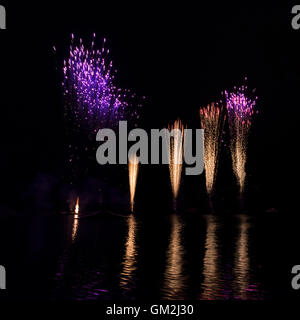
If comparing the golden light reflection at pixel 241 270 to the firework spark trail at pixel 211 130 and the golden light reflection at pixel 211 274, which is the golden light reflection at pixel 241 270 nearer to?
the golden light reflection at pixel 211 274

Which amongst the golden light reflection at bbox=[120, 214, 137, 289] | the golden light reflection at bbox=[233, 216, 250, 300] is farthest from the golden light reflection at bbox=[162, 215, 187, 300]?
the golden light reflection at bbox=[233, 216, 250, 300]

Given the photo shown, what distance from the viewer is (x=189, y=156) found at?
4641 cm

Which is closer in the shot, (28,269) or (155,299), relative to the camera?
(155,299)

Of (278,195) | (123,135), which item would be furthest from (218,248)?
(278,195)

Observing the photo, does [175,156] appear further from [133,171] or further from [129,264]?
[129,264]

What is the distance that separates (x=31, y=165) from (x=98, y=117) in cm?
1399

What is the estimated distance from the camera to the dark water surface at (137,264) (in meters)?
11.2

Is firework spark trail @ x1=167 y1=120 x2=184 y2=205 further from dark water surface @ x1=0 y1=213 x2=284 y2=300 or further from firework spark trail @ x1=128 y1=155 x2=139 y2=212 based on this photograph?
dark water surface @ x1=0 y1=213 x2=284 y2=300

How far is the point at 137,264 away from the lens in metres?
14.8

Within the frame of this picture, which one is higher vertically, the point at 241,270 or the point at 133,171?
the point at 133,171

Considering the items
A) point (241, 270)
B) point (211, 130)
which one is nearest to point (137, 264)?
point (241, 270)

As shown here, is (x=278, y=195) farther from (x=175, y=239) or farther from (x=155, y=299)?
(x=155, y=299)

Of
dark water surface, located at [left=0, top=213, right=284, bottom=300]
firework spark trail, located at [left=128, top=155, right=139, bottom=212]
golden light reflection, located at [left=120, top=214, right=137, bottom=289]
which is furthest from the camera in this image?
firework spark trail, located at [left=128, top=155, right=139, bottom=212]

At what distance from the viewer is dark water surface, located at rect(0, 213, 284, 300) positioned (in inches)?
442
